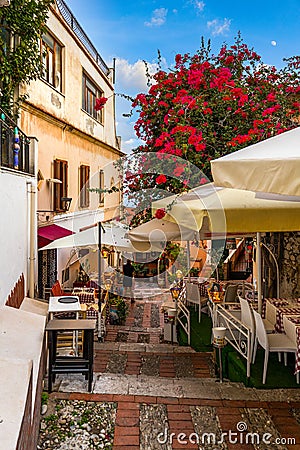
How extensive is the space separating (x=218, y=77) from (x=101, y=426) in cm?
684

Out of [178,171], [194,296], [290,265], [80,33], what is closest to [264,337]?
[178,171]

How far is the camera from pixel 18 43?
418 inches

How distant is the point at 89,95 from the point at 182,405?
1614 cm

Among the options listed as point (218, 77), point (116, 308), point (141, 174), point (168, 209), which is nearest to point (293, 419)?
point (168, 209)

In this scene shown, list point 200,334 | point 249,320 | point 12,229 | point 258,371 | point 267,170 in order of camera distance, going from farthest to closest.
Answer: point 200,334
point 249,320
point 258,371
point 12,229
point 267,170

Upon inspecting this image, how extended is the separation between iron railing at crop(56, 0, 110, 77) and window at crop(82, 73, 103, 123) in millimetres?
1233

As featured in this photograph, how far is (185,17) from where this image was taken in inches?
577

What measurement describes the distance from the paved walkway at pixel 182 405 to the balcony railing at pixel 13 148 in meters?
3.46

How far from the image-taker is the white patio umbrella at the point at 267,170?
3.25 metres

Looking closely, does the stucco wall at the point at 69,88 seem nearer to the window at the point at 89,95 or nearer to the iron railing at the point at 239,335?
the window at the point at 89,95

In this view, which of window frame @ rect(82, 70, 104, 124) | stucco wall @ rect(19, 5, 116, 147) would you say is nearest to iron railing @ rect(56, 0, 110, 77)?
stucco wall @ rect(19, 5, 116, 147)

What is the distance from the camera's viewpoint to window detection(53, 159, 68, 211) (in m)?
14.0

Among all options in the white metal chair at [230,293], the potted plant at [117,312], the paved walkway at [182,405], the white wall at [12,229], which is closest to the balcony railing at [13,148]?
the white wall at [12,229]

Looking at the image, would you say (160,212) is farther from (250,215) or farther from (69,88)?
(69,88)
